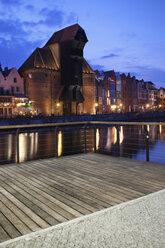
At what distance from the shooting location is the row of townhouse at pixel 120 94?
6291cm

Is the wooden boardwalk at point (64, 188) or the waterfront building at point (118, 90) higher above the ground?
the waterfront building at point (118, 90)

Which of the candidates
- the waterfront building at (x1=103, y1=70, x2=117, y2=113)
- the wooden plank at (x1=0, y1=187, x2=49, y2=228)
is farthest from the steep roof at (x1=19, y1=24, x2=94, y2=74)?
the wooden plank at (x1=0, y1=187, x2=49, y2=228)

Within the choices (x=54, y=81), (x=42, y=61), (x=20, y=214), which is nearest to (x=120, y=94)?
(x=54, y=81)

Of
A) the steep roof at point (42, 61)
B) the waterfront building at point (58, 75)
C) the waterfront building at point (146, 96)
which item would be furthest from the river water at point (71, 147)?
the waterfront building at point (146, 96)

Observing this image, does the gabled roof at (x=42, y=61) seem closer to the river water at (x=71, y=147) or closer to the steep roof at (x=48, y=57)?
the steep roof at (x=48, y=57)

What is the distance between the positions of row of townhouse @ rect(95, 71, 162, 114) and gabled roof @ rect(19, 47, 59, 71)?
1282cm

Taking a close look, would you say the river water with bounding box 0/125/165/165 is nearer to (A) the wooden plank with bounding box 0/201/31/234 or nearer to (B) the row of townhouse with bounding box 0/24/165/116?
(A) the wooden plank with bounding box 0/201/31/234

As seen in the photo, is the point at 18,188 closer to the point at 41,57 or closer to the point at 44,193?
the point at 44,193

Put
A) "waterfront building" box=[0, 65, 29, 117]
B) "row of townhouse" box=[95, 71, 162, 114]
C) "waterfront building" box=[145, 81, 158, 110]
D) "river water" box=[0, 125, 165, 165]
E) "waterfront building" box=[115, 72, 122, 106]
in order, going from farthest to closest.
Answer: "waterfront building" box=[145, 81, 158, 110], "waterfront building" box=[115, 72, 122, 106], "row of townhouse" box=[95, 71, 162, 114], "waterfront building" box=[0, 65, 29, 117], "river water" box=[0, 125, 165, 165]

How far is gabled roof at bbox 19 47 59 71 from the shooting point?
43.0m

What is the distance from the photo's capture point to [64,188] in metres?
4.04

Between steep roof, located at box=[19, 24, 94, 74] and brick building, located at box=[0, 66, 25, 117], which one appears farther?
steep roof, located at box=[19, 24, 94, 74]

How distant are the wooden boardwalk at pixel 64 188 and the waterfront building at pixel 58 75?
37.8 metres

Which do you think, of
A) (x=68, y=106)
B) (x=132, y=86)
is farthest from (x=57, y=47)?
(x=132, y=86)
